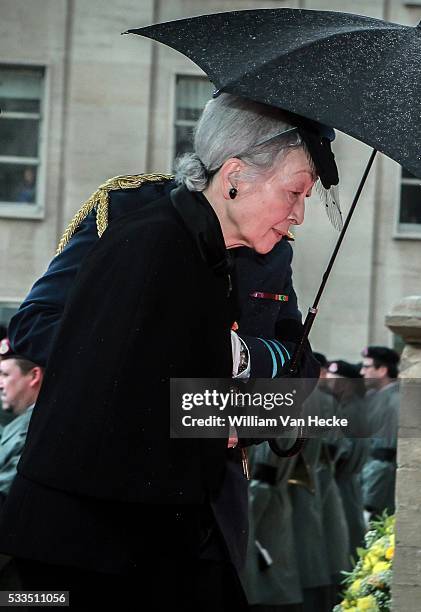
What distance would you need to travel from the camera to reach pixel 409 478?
15.0 ft

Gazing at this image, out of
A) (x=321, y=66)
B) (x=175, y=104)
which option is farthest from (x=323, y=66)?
(x=175, y=104)

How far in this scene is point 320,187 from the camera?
3299mm

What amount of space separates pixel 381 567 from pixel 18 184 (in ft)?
51.4

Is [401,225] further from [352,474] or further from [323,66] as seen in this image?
[323,66]

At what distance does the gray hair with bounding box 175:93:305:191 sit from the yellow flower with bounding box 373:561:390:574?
8.45 feet

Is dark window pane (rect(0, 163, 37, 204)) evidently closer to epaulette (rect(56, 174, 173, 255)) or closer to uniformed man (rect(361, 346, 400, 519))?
uniformed man (rect(361, 346, 400, 519))

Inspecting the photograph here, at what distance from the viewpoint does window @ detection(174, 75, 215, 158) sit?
20.2m

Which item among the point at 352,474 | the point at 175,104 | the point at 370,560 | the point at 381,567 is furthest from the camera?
the point at 175,104

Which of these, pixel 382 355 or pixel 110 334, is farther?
pixel 382 355

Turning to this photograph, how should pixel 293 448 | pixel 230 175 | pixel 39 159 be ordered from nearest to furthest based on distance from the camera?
pixel 230 175 < pixel 293 448 < pixel 39 159

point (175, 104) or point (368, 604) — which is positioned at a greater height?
point (175, 104)

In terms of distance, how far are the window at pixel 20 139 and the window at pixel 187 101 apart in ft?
6.23

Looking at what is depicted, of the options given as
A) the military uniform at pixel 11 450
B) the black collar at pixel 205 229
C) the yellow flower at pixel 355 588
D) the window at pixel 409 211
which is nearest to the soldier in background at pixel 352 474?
the military uniform at pixel 11 450

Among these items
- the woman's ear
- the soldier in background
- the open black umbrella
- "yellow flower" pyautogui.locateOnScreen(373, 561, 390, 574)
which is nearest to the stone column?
"yellow flower" pyautogui.locateOnScreen(373, 561, 390, 574)
